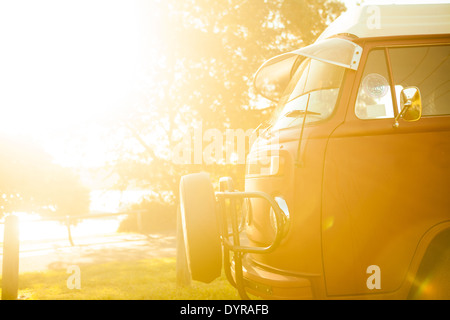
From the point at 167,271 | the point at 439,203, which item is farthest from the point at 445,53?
the point at 167,271

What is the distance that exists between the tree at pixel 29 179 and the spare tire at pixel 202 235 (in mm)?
7454

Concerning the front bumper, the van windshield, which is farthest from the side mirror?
the front bumper

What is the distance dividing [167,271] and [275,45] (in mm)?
6934

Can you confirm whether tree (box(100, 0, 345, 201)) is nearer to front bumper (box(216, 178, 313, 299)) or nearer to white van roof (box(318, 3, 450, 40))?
front bumper (box(216, 178, 313, 299))

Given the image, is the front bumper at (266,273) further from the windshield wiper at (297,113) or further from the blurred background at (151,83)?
the blurred background at (151,83)

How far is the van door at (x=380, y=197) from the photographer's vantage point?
2900 mm

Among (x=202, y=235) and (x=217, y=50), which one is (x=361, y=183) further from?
(x=217, y=50)

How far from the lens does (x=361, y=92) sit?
10.4ft

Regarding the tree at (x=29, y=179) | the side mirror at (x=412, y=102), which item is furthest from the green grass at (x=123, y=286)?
the side mirror at (x=412, y=102)

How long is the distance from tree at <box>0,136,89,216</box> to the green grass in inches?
81.3

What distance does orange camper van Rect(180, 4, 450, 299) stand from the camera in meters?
2.91

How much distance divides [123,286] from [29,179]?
4.49 meters

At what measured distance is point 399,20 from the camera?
322 cm
